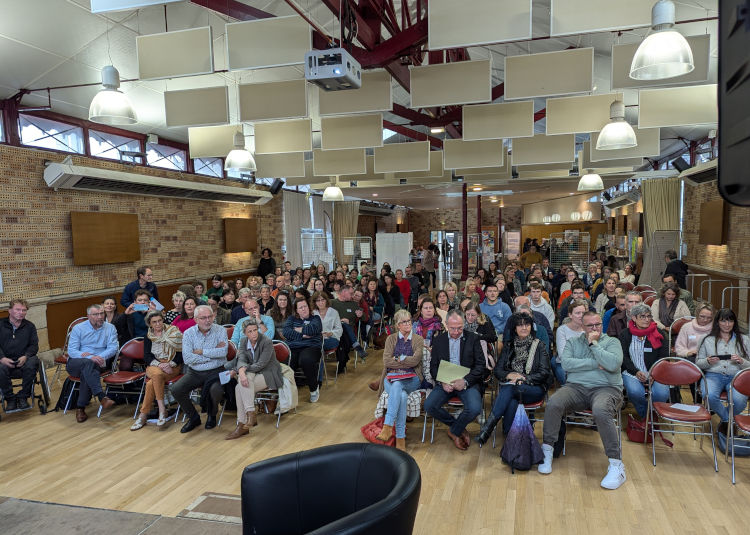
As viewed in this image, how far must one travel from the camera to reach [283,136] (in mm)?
7047

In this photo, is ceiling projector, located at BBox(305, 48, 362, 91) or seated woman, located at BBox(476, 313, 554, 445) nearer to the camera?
ceiling projector, located at BBox(305, 48, 362, 91)

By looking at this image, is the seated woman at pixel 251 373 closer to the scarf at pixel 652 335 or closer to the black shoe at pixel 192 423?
the black shoe at pixel 192 423

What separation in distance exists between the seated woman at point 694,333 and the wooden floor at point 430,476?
2.81 feet

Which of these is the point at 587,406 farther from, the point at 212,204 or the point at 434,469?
→ the point at 212,204

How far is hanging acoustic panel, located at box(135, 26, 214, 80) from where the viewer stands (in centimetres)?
450

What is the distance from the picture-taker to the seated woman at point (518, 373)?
13.6ft

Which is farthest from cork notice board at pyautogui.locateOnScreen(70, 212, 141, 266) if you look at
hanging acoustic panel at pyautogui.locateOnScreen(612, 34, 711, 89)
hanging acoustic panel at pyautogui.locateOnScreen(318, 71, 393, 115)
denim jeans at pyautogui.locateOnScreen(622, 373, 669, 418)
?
denim jeans at pyautogui.locateOnScreen(622, 373, 669, 418)

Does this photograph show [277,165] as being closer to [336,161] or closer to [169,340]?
[336,161]

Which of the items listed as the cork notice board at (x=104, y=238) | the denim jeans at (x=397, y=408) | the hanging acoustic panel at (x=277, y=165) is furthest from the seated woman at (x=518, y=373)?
the cork notice board at (x=104, y=238)

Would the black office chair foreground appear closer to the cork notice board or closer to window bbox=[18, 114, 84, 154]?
the cork notice board

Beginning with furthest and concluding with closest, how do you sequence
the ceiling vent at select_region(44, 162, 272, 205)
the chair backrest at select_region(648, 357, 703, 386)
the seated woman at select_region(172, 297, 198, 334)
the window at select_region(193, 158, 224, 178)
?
1. the window at select_region(193, 158, 224, 178)
2. the ceiling vent at select_region(44, 162, 272, 205)
3. the seated woman at select_region(172, 297, 198, 334)
4. the chair backrest at select_region(648, 357, 703, 386)

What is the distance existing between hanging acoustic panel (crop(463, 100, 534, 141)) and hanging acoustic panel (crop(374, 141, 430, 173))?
175 centimetres

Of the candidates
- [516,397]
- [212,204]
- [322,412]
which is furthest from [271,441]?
[212,204]

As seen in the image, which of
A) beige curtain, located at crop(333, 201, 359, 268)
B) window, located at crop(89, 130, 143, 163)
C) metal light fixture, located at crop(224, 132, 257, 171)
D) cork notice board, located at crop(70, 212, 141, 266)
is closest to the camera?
metal light fixture, located at crop(224, 132, 257, 171)
